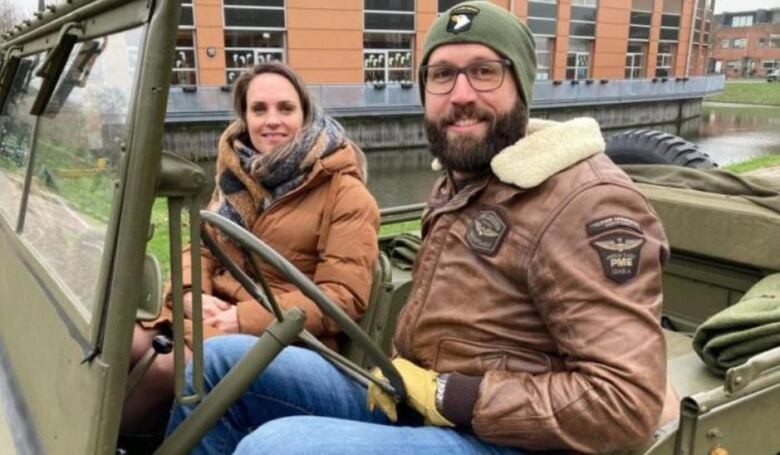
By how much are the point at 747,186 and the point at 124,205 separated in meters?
2.67

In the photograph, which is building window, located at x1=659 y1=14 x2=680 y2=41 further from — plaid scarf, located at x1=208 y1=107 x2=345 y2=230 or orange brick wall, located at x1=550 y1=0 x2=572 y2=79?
plaid scarf, located at x1=208 y1=107 x2=345 y2=230

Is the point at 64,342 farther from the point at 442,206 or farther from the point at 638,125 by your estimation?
the point at 638,125

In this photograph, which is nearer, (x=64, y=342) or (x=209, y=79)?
(x=64, y=342)

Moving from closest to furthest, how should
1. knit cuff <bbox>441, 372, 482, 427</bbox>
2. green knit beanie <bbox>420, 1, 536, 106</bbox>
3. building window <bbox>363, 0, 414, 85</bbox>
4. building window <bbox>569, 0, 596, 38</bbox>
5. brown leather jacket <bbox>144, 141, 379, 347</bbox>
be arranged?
knit cuff <bbox>441, 372, 482, 427</bbox>, green knit beanie <bbox>420, 1, 536, 106</bbox>, brown leather jacket <bbox>144, 141, 379, 347</bbox>, building window <bbox>363, 0, 414, 85</bbox>, building window <bbox>569, 0, 596, 38</bbox>

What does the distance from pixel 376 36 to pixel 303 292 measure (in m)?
24.7

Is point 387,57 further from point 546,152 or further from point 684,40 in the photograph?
point 546,152

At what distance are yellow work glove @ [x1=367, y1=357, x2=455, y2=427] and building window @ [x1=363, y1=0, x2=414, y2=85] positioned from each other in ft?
76.5

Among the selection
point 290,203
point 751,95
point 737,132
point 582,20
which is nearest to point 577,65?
point 582,20

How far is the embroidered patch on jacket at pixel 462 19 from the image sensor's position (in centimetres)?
186

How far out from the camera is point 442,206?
1.97m

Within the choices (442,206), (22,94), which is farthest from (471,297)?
(22,94)

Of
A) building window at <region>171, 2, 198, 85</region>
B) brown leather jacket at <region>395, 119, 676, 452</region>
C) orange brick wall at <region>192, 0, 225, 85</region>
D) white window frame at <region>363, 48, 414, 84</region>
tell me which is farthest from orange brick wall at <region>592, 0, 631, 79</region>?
brown leather jacket at <region>395, 119, 676, 452</region>

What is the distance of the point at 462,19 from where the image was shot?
1.87 meters

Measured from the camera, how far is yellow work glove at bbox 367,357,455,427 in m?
1.73
